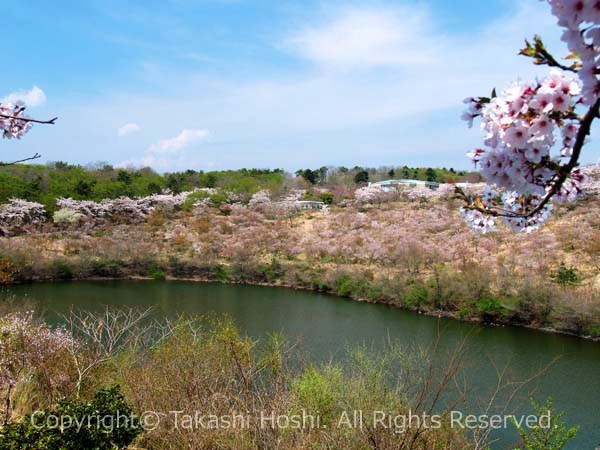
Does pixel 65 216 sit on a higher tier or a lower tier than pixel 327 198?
lower

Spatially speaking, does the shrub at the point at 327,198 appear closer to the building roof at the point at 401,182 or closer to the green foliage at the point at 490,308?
the building roof at the point at 401,182

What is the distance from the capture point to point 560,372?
10641 millimetres

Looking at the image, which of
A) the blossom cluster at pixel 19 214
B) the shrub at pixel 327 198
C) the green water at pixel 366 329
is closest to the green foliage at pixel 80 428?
the green water at pixel 366 329

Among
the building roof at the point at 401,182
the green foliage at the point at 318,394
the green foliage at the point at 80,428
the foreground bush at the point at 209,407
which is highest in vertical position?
the building roof at the point at 401,182

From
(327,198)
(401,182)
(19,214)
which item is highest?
(401,182)

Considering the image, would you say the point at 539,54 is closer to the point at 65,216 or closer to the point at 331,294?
the point at 331,294

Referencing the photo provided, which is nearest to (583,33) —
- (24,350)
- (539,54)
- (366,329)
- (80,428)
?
(539,54)

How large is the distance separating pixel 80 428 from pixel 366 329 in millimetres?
11457

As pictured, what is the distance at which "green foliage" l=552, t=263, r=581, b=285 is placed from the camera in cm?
1670

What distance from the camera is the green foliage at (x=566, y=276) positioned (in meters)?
16.7

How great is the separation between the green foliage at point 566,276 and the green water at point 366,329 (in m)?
3.51

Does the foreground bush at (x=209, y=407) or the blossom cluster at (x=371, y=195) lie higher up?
the blossom cluster at (x=371, y=195)

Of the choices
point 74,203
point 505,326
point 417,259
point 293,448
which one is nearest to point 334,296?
point 417,259

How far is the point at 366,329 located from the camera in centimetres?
1438
